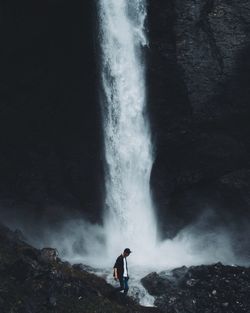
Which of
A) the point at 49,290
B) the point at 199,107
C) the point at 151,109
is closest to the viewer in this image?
the point at 49,290

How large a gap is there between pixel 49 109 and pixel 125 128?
4283 mm

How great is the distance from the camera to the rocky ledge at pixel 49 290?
672 inches

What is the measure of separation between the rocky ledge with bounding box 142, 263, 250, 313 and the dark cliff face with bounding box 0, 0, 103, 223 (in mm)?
8775

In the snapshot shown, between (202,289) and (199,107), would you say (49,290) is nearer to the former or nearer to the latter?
(202,289)

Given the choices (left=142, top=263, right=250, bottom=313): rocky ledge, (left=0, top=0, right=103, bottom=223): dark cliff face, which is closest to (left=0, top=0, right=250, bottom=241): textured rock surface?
(left=0, top=0, right=103, bottom=223): dark cliff face

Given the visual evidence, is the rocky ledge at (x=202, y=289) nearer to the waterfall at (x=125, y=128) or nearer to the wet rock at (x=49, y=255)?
the wet rock at (x=49, y=255)

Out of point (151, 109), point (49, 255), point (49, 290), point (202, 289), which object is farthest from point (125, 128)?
point (49, 290)

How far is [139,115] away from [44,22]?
23.0ft

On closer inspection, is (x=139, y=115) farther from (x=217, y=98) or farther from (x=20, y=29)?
(x=20, y=29)

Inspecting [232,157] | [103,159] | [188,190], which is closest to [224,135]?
[232,157]

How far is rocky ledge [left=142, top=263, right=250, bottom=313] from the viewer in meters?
19.8

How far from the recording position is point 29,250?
793 inches

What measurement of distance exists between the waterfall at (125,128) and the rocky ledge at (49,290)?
7.65m

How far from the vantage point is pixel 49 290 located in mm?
17688
